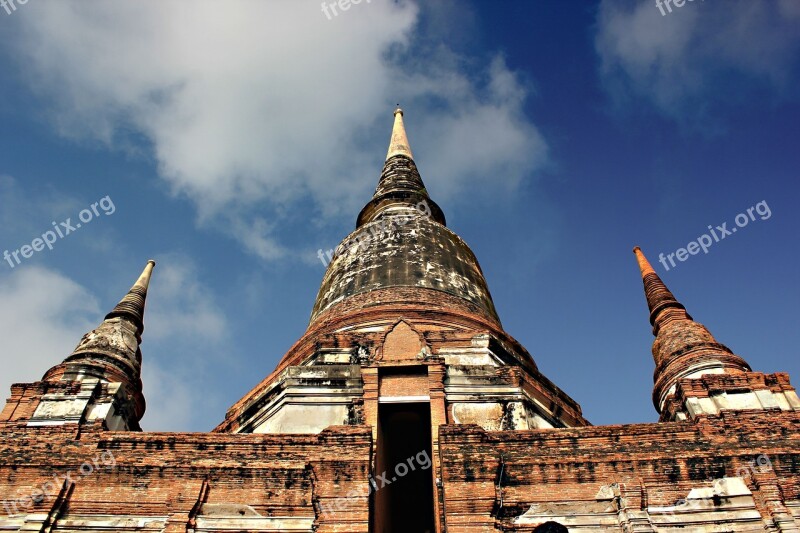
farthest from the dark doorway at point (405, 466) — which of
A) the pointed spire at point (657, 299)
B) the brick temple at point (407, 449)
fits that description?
the pointed spire at point (657, 299)

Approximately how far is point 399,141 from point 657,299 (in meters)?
13.5

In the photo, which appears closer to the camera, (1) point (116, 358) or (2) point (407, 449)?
(2) point (407, 449)

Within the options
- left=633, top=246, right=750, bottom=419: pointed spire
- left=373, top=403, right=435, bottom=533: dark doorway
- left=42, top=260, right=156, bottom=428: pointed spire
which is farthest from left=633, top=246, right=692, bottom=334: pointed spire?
left=42, top=260, right=156, bottom=428: pointed spire

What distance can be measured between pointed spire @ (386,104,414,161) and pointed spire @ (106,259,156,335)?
11.5 m

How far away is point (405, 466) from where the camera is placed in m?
11.9

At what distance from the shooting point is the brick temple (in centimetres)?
967

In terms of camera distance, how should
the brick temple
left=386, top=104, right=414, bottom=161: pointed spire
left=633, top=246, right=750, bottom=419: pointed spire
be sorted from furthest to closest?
left=386, top=104, right=414, bottom=161: pointed spire < left=633, top=246, right=750, bottom=419: pointed spire < the brick temple

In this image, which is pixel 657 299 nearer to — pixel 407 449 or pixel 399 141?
pixel 407 449

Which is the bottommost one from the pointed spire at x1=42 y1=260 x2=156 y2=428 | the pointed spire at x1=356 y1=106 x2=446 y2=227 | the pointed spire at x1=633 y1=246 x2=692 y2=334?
the pointed spire at x1=42 y1=260 x2=156 y2=428

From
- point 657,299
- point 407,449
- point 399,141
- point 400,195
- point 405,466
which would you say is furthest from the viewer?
point 399,141

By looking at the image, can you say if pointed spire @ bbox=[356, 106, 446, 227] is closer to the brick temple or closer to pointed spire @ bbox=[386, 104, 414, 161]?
pointed spire @ bbox=[386, 104, 414, 161]

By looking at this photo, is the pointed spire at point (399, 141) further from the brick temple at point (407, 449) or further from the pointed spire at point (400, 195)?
the brick temple at point (407, 449)

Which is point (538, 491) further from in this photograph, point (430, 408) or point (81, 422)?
point (81, 422)

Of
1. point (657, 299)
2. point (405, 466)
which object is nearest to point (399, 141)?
point (657, 299)
